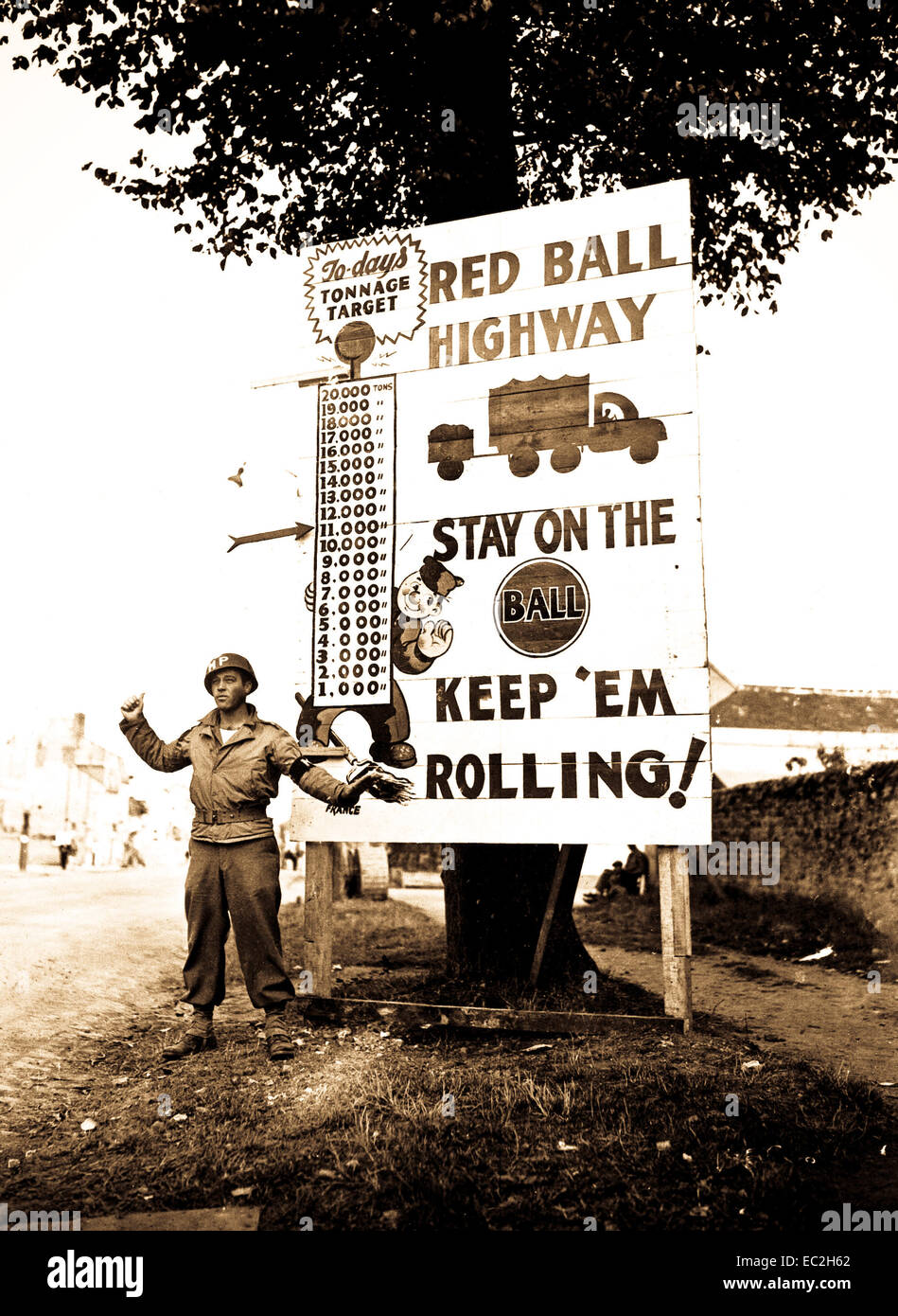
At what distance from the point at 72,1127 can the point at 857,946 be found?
9374 millimetres

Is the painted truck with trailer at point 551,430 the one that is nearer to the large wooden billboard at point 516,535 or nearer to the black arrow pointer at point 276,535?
the large wooden billboard at point 516,535

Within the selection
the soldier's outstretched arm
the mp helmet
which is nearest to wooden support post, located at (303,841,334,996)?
the soldier's outstretched arm

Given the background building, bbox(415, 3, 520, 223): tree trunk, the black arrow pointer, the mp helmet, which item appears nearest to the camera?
the mp helmet

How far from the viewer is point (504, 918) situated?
8.71 metres

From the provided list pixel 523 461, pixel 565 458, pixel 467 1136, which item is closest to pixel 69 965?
pixel 467 1136

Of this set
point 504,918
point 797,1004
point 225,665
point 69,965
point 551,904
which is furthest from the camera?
point 797,1004

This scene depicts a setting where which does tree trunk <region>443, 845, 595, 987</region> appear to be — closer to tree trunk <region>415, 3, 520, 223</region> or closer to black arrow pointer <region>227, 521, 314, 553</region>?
black arrow pointer <region>227, 521, 314, 553</region>

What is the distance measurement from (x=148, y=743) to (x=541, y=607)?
2.84m

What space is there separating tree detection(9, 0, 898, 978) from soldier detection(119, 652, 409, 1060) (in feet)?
6.61

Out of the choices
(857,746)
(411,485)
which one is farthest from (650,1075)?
(857,746)

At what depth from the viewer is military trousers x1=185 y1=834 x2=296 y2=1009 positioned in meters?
7.20

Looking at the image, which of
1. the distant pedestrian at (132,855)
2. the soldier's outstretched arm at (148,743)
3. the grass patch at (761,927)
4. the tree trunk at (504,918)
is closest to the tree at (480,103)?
the tree trunk at (504,918)

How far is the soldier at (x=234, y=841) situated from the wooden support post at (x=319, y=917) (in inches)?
21.7

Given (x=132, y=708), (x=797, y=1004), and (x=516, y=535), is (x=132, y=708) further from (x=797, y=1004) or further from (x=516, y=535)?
(x=797, y=1004)
